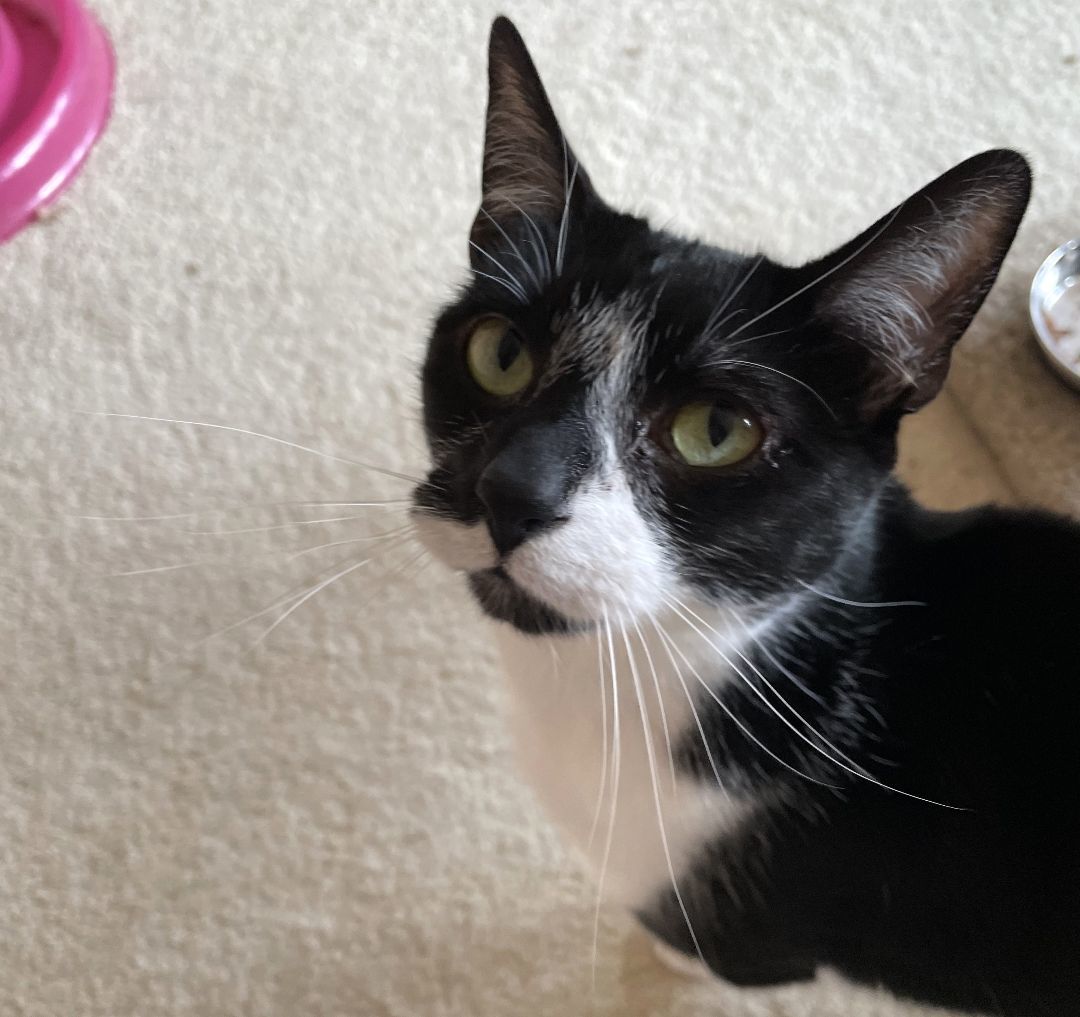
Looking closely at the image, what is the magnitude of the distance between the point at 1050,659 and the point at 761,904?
11.5 inches

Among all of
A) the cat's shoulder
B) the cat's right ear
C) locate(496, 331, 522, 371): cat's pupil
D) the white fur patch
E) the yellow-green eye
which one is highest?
the cat's right ear

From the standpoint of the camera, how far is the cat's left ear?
0.63m

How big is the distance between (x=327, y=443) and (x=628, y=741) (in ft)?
2.32

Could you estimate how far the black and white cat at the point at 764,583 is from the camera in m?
0.66

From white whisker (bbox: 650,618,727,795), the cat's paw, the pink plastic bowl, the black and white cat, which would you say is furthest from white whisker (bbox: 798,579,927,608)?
the pink plastic bowl

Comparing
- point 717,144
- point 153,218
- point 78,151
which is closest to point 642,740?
point 717,144

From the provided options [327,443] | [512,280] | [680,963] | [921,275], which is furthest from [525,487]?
[327,443]

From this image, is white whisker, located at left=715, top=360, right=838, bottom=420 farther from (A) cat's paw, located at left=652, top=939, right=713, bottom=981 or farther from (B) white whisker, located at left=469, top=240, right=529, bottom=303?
(A) cat's paw, located at left=652, top=939, right=713, bottom=981

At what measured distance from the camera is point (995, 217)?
632mm

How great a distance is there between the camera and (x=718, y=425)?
0.68 meters

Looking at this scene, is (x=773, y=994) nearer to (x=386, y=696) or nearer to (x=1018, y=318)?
(x=386, y=696)

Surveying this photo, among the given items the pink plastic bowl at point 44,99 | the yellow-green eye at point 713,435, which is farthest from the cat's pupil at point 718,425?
the pink plastic bowl at point 44,99

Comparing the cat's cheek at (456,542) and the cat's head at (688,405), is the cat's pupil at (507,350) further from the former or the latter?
the cat's cheek at (456,542)

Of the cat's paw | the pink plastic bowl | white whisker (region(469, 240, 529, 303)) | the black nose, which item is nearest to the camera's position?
the black nose
